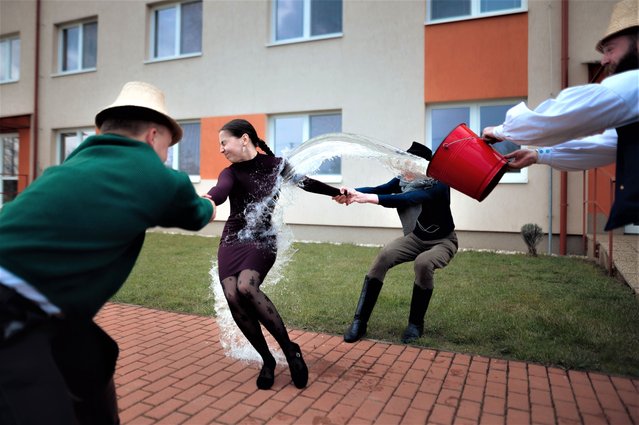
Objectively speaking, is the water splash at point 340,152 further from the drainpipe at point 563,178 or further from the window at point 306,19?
the window at point 306,19

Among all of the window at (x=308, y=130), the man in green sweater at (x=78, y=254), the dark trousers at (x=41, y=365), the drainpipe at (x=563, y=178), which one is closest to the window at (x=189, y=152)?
the window at (x=308, y=130)

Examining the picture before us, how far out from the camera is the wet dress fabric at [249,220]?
3350 mm

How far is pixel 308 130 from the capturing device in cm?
1135

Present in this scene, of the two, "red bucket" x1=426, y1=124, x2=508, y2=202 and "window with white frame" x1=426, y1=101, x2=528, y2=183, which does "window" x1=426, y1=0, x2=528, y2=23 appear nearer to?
"window with white frame" x1=426, y1=101, x2=528, y2=183

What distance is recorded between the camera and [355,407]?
288 centimetres

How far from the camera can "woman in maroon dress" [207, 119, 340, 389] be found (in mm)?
3195

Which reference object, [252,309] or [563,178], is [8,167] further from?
[563,178]

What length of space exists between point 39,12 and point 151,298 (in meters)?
14.0

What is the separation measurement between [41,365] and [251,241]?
6.37ft

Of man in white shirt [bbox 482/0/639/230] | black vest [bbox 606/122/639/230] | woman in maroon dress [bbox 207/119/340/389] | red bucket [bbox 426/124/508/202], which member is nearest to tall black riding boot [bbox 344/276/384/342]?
woman in maroon dress [bbox 207/119/340/389]

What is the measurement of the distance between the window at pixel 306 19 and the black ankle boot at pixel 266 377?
30.5 feet

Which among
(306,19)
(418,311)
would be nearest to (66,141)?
(306,19)

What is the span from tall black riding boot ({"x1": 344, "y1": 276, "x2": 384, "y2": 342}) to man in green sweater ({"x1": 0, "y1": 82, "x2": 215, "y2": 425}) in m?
2.45

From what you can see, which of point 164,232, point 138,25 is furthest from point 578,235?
point 138,25
